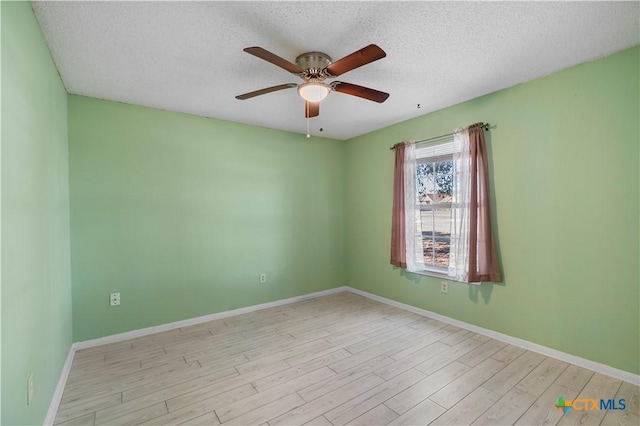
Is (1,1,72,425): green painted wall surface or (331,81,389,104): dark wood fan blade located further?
(331,81,389,104): dark wood fan blade

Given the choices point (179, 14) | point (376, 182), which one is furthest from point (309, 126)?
point (179, 14)

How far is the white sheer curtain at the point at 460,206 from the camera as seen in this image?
3068mm

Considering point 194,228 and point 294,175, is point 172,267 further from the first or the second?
point 294,175

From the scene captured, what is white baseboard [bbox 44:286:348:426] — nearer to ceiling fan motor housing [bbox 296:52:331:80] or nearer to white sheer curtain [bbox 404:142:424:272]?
white sheer curtain [bbox 404:142:424:272]

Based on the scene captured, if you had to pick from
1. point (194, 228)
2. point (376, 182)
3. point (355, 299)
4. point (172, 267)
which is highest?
point (376, 182)

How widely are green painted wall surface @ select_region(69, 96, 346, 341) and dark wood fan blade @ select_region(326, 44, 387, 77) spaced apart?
2.15 m

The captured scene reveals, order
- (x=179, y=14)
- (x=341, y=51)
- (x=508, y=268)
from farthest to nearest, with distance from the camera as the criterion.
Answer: (x=508, y=268), (x=341, y=51), (x=179, y=14)

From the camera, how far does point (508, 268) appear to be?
2846 mm

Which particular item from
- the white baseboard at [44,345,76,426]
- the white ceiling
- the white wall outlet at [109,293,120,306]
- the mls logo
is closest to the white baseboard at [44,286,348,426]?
the white baseboard at [44,345,76,426]

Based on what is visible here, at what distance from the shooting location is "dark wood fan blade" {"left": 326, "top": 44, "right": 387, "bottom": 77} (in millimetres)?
1628

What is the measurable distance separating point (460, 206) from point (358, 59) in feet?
6.81

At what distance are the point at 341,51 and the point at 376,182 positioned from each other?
2.36 meters

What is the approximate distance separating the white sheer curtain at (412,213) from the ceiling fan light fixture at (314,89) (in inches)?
75.5

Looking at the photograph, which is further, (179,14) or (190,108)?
(190,108)
